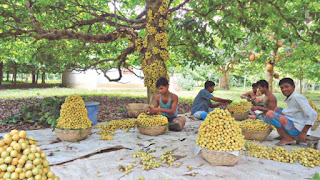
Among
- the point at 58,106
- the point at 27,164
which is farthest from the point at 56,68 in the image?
the point at 27,164

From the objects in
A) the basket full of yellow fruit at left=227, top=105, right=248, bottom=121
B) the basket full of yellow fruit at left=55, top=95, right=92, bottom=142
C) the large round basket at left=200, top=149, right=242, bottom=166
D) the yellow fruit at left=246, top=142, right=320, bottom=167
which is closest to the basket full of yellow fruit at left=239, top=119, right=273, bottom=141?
the yellow fruit at left=246, top=142, right=320, bottom=167

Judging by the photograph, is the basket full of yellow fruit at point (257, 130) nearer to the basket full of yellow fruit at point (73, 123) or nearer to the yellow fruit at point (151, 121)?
the yellow fruit at point (151, 121)

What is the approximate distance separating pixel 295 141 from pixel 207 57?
4178 millimetres

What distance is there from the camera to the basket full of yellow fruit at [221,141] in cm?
288

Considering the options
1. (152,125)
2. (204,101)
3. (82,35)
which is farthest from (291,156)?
(82,35)

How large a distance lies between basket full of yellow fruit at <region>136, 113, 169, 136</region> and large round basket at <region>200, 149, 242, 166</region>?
5.20 feet

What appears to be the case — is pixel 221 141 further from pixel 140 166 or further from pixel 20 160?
pixel 20 160

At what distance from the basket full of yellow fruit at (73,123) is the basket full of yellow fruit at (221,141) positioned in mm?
2289

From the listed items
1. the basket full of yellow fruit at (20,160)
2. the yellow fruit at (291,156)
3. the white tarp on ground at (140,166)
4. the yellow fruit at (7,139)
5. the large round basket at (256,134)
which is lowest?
the white tarp on ground at (140,166)

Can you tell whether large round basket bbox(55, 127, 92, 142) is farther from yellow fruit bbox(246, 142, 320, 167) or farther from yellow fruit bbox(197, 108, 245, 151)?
yellow fruit bbox(246, 142, 320, 167)

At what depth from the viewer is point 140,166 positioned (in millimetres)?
2975

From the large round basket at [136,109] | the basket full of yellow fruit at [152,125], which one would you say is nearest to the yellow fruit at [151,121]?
the basket full of yellow fruit at [152,125]

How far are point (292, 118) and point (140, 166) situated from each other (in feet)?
9.93

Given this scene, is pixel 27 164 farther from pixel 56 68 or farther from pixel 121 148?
pixel 56 68
